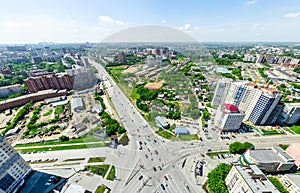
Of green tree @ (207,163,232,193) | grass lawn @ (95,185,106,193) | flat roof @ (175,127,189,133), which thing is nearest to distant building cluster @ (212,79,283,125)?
flat roof @ (175,127,189,133)

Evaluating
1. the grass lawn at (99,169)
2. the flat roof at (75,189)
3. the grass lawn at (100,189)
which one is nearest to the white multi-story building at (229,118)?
the grass lawn at (99,169)

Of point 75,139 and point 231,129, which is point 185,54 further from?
point 75,139

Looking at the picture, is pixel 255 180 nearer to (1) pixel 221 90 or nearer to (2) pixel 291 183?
(2) pixel 291 183

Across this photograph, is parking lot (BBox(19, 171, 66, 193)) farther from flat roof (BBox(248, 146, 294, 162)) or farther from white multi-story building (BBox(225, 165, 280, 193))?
flat roof (BBox(248, 146, 294, 162))

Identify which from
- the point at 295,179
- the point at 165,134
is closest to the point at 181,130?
the point at 165,134

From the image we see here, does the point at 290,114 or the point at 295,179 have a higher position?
the point at 290,114

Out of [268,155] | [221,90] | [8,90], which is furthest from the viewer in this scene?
[8,90]

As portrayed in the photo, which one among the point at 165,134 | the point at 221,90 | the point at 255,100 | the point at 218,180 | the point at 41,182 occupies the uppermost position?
the point at 255,100
